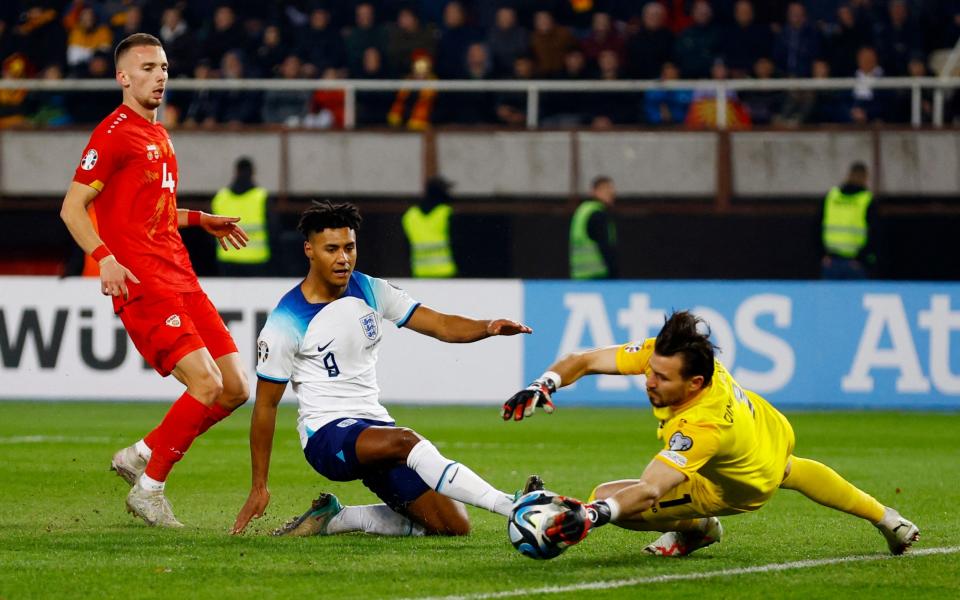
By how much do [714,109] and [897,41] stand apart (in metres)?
2.27

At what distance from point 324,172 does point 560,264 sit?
2915mm

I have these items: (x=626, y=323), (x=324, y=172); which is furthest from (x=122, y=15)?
(x=626, y=323)

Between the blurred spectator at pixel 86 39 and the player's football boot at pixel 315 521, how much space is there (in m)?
12.9

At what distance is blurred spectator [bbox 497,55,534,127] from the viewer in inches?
719

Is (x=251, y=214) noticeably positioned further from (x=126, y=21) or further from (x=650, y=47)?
(x=650, y=47)

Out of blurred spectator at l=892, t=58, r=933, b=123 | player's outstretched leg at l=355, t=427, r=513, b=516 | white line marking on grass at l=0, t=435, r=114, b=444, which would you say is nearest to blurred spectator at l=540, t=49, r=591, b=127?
blurred spectator at l=892, t=58, r=933, b=123

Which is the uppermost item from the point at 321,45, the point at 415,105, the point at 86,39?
the point at 86,39

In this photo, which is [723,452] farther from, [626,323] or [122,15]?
[122,15]

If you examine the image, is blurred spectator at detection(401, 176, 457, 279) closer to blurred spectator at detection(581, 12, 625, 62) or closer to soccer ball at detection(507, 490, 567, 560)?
blurred spectator at detection(581, 12, 625, 62)

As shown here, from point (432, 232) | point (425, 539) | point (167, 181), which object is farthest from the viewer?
point (432, 232)

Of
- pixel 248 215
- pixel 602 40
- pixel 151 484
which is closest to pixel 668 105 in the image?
pixel 602 40

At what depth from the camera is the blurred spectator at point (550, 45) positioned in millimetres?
18469

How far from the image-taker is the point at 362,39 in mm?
18859

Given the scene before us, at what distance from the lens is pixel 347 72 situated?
1888cm
